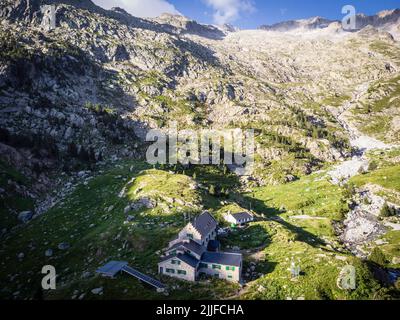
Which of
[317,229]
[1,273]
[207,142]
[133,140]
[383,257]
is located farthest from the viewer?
[207,142]

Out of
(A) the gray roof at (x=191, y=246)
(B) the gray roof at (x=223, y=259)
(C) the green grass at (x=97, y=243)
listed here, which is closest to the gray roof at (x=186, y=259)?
(A) the gray roof at (x=191, y=246)

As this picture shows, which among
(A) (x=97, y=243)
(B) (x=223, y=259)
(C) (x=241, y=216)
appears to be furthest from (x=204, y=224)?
(A) (x=97, y=243)

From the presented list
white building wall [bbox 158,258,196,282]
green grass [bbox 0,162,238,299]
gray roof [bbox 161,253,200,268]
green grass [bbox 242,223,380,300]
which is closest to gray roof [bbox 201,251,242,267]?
gray roof [bbox 161,253,200,268]

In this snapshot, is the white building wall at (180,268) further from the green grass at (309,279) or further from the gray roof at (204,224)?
the gray roof at (204,224)

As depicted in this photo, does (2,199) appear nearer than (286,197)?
Yes

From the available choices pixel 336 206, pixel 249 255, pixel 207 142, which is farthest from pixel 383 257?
pixel 207 142
